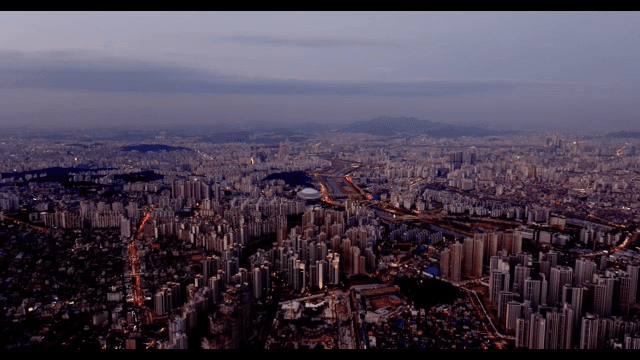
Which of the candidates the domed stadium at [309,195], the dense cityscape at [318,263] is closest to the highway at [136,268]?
the dense cityscape at [318,263]

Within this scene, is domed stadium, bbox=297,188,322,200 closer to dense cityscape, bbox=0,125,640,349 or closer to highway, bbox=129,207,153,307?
dense cityscape, bbox=0,125,640,349

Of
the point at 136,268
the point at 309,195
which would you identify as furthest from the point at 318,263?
the point at 309,195

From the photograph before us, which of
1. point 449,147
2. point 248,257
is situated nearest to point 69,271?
point 248,257

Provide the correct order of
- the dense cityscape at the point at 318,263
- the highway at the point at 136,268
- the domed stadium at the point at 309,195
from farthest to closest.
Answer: the domed stadium at the point at 309,195 → the highway at the point at 136,268 → the dense cityscape at the point at 318,263

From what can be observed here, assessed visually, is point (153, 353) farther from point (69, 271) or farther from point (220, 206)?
point (220, 206)

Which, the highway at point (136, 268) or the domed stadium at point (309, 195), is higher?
the domed stadium at point (309, 195)

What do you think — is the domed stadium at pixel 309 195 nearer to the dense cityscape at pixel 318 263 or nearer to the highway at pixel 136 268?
the dense cityscape at pixel 318 263

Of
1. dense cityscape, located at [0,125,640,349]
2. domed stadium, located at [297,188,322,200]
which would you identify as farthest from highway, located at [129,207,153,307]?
domed stadium, located at [297,188,322,200]

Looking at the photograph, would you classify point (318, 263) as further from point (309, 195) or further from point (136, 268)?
point (309, 195)
